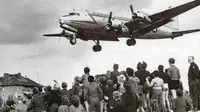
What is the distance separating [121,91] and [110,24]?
711 inches

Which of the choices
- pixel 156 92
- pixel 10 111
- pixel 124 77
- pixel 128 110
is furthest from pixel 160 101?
pixel 10 111

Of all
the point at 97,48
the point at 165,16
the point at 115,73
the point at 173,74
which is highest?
the point at 165,16

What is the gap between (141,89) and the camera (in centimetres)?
1242

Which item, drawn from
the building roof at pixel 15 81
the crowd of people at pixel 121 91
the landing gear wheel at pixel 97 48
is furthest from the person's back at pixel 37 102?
the building roof at pixel 15 81

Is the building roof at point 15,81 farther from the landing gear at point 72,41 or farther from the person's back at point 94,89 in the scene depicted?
the person's back at point 94,89

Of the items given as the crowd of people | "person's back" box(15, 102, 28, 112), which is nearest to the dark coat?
the crowd of people

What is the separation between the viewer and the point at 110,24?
29375mm

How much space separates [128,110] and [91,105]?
3344 millimetres

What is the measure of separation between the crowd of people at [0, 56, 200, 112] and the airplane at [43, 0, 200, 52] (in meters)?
14.5

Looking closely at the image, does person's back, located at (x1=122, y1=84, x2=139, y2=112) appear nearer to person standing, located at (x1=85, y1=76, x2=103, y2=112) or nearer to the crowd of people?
the crowd of people

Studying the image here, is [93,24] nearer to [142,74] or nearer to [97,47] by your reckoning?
[97,47]

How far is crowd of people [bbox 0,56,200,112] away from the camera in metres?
10.6

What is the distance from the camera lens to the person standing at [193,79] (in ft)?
42.5

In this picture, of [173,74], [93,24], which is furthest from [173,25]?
[173,74]
